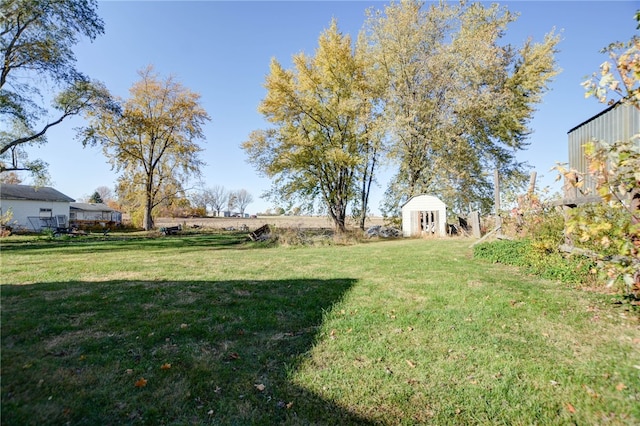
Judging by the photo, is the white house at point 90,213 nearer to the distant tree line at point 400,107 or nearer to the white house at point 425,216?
the distant tree line at point 400,107

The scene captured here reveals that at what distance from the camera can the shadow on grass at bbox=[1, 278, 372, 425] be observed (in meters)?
2.38

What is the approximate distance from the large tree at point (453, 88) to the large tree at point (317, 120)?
2351 millimetres

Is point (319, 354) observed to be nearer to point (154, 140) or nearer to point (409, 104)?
point (409, 104)

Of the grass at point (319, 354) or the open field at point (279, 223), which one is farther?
the open field at point (279, 223)

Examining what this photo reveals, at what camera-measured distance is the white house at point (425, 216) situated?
1917cm

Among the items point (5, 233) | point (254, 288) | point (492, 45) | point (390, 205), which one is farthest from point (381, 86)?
point (5, 233)

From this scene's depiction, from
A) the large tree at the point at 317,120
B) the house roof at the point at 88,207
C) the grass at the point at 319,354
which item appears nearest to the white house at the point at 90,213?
the house roof at the point at 88,207

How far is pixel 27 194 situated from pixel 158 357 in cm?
3878

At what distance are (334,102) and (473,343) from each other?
18428 mm

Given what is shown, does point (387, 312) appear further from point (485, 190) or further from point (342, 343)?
point (485, 190)

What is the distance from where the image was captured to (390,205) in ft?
72.5

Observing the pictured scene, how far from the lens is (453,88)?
1852 centimetres

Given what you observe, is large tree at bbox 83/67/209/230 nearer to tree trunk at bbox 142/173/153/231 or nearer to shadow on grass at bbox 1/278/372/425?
tree trunk at bbox 142/173/153/231

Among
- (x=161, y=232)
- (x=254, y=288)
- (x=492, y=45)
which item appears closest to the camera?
(x=254, y=288)
